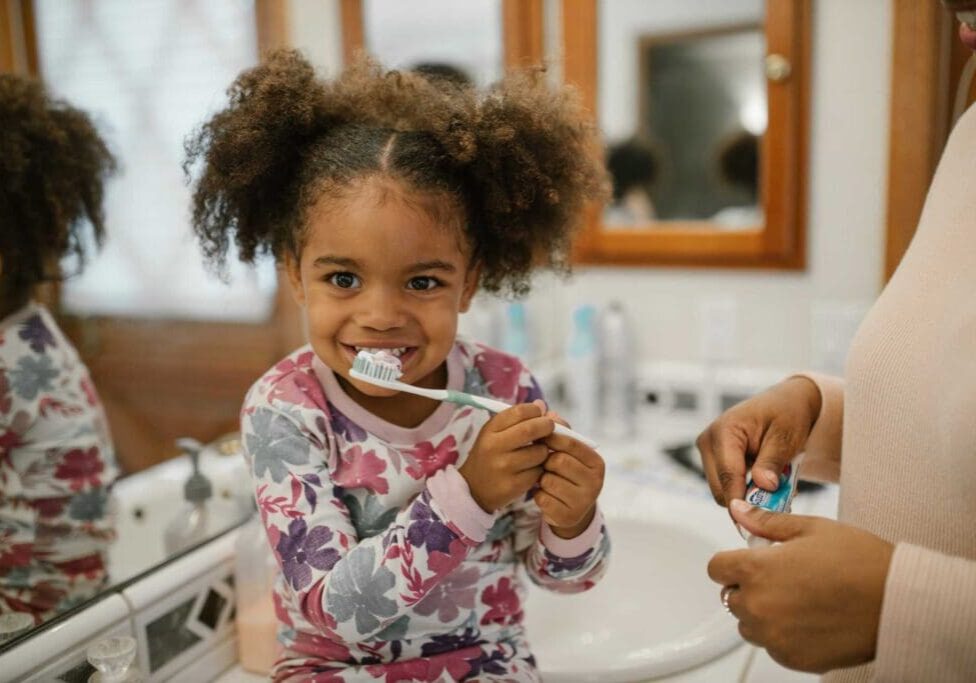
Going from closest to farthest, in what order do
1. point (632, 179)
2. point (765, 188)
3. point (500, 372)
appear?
point (500, 372) → point (765, 188) → point (632, 179)

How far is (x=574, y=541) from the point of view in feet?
2.54

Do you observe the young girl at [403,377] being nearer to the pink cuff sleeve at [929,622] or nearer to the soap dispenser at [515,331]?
the pink cuff sleeve at [929,622]

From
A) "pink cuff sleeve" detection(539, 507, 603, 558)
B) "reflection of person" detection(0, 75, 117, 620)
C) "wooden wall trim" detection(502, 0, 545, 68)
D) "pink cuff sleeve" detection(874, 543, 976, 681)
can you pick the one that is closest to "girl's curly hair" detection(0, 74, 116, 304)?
"reflection of person" detection(0, 75, 117, 620)

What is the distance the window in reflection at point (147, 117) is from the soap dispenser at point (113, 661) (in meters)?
0.33

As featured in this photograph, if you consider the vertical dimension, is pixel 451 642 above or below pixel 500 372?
below

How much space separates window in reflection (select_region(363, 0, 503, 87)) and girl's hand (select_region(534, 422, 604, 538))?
3.76 feet

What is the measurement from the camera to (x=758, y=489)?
69 cm

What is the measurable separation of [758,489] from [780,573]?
5.9 inches

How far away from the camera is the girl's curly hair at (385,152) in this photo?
0.74 meters

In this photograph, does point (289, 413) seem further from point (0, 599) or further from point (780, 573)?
point (780, 573)

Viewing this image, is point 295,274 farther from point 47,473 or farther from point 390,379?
point 47,473

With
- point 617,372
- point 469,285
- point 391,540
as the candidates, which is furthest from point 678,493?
point 391,540

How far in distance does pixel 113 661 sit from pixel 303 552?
0.21m

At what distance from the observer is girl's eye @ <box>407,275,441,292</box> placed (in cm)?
73
